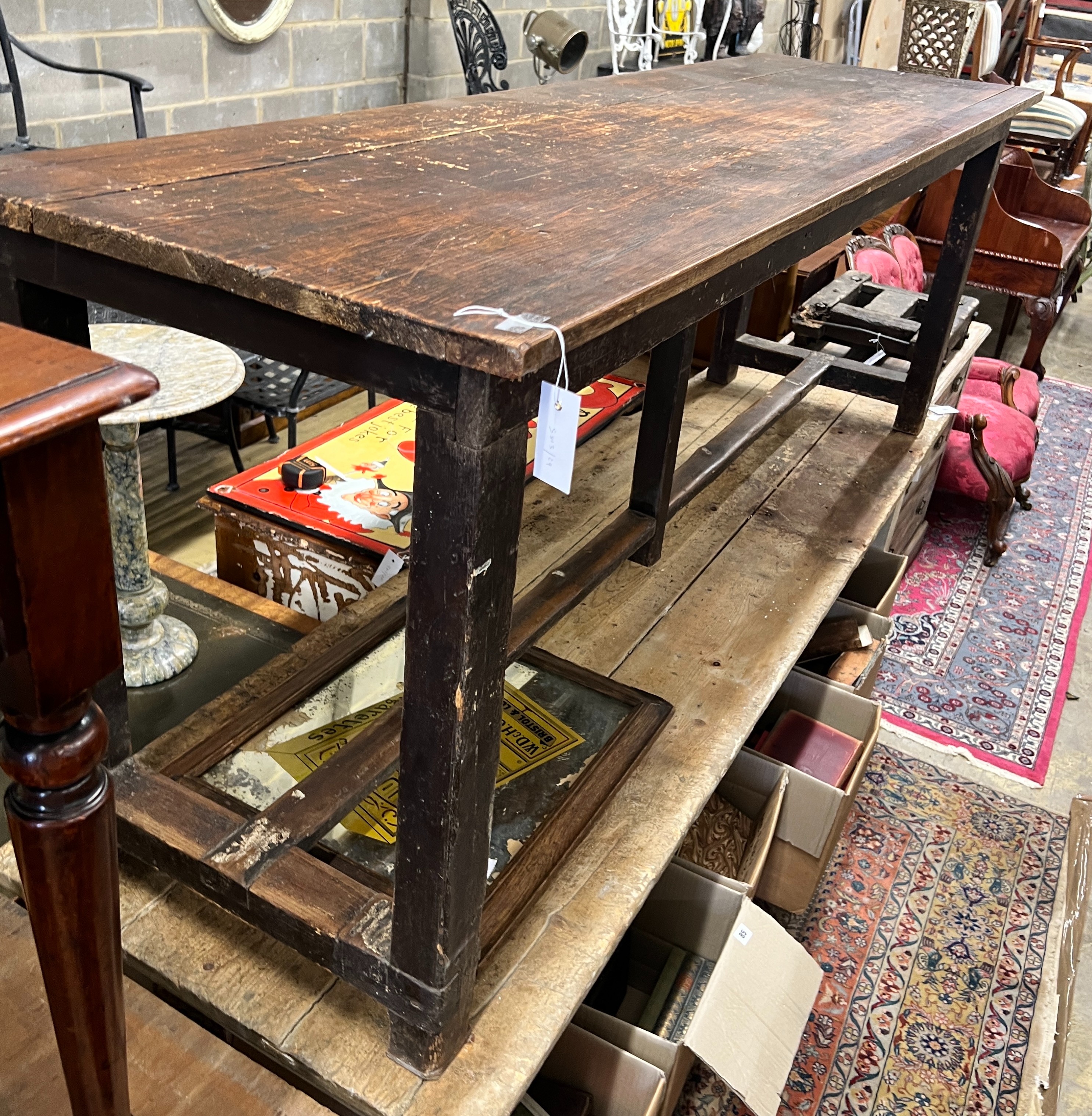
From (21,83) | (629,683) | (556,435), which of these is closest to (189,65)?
(21,83)

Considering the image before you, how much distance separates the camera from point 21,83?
9.39 feet

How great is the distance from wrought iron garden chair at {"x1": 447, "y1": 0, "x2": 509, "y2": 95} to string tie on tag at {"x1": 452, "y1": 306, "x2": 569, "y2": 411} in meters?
2.96

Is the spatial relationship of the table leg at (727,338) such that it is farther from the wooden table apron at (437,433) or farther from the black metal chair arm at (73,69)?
the black metal chair arm at (73,69)

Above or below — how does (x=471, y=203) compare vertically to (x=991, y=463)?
above

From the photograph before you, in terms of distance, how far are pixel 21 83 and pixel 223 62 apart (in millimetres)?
747

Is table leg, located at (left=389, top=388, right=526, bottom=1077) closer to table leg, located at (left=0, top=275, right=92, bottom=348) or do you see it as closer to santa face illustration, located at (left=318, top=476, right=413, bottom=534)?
table leg, located at (left=0, top=275, right=92, bottom=348)

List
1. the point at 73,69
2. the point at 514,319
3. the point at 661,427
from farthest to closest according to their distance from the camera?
the point at 73,69
the point at 661,427
the point at 514,319

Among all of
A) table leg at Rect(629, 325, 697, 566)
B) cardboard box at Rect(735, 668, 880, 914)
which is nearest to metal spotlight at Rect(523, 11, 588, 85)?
table leg at Rect(629, 325, 697, 566)

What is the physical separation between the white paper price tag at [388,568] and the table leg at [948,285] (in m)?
1.37

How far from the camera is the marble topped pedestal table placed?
1590 mm

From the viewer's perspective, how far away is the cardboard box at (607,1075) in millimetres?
1280

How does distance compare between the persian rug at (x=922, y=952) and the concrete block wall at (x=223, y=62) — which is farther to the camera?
the concrete block wall at (x=223, y=62)

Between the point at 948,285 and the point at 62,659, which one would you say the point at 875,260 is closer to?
the point at 948,285

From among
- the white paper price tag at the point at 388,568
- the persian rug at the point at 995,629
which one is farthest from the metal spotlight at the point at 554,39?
the white paper price tag at the point at 388,568
